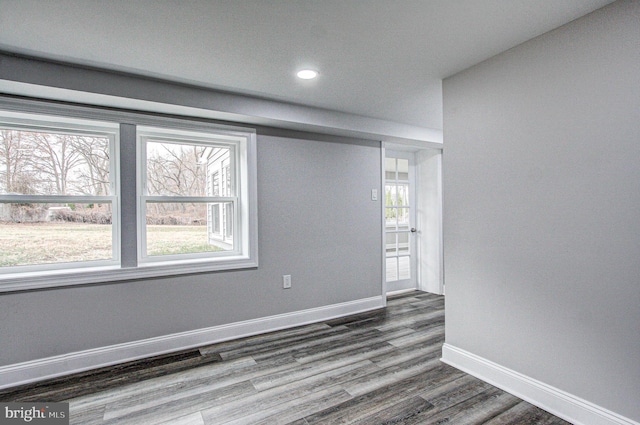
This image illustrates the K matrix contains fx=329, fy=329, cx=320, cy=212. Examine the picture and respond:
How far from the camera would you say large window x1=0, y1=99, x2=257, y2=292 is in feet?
8.04

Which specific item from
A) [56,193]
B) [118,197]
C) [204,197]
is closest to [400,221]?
[204,197]

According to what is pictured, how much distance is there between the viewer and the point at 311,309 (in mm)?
3521

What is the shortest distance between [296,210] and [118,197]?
62.6 inches

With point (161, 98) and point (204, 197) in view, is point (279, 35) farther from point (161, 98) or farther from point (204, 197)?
point (204, 197)

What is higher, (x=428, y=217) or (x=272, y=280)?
(x=428, y=217)

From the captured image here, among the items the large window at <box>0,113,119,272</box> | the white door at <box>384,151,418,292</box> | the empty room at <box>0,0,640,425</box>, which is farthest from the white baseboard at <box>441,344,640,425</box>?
the large window at <box>0,113,119,272</box>

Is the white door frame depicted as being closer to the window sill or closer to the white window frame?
the white window frame

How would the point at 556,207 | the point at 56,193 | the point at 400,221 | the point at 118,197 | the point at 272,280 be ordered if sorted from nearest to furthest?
the point at 556,207, the point at 56,193, the point at 118,197, the point at 272,280, the point at 400,221

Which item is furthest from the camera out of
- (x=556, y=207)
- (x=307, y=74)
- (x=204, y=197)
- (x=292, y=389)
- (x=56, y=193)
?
(x=204, y=197)

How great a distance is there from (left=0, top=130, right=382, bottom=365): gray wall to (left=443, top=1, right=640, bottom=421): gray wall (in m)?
1.45

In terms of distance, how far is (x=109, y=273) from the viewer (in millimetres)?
2574

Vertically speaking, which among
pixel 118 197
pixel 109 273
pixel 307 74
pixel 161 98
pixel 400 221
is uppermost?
pixel 307 74

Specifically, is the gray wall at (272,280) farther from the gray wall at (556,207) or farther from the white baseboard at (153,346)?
the gray wall at (556,207)

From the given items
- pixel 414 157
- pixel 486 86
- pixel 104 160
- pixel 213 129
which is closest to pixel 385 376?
pixel 486 86
